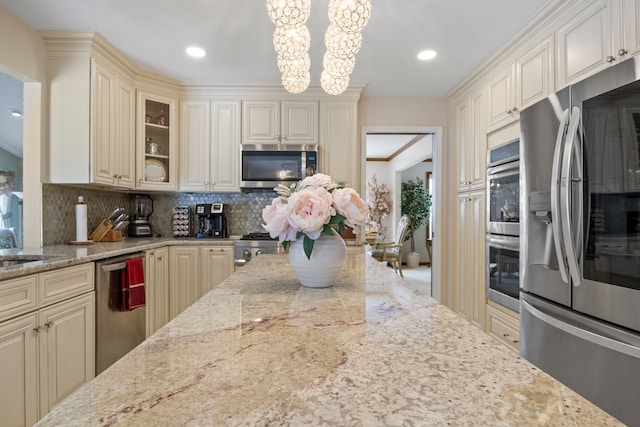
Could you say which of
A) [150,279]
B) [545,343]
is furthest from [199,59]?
[545,343]

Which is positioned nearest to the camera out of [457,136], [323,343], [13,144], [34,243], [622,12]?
[323,343]

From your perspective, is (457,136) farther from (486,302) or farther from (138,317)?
(138,317)

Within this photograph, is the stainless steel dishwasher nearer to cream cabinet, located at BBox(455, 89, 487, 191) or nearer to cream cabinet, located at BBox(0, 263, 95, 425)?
cream cabinet, located at BBox(0, 263, 95, 425)

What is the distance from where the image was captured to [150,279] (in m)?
2.90

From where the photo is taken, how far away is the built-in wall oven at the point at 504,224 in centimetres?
243

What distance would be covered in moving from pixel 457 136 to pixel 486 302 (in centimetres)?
171

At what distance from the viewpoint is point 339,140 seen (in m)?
3.56

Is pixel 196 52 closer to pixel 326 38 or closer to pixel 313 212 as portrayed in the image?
pixel 326 38

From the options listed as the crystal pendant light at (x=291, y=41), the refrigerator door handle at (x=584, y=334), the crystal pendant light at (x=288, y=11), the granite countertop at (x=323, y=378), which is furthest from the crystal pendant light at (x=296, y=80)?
the refrigerator door handle at (x=584, y=334)

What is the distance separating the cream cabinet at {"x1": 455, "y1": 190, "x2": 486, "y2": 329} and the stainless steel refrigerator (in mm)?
1090

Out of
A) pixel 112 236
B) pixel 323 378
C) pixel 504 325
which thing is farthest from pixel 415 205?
pixel 323 378

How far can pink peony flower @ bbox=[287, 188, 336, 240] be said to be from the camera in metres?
0.89

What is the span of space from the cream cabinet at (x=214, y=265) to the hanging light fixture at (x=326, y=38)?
1.84 metres

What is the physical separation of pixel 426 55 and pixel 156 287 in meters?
3.04
